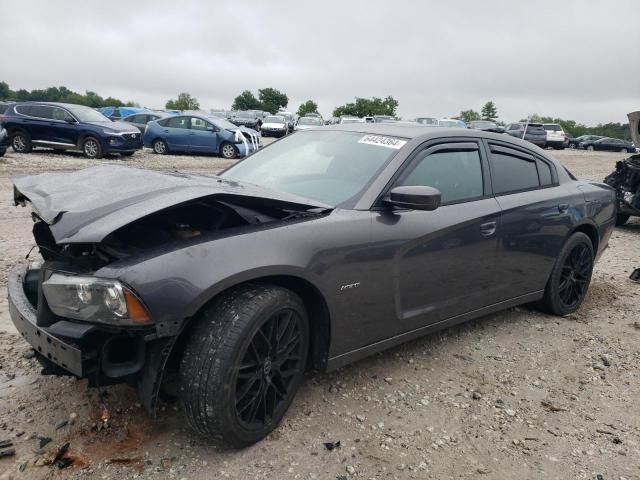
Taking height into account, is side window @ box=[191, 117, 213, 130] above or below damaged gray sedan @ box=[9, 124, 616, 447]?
above

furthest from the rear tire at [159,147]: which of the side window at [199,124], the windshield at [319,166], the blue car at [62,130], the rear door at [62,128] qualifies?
the windshield at [319,166]

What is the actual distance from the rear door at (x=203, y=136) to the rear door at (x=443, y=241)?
14.7 metres

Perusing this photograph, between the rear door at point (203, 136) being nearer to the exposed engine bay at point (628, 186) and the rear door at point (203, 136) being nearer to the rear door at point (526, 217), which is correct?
the exposed engine bay at point (628, 186)

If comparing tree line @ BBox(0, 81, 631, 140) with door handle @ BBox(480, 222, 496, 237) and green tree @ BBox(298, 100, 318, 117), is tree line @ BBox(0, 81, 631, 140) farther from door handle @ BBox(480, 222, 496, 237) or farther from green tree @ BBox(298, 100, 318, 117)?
door handle @ BBox(480, 222, 496, 237)

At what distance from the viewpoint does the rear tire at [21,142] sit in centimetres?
1509

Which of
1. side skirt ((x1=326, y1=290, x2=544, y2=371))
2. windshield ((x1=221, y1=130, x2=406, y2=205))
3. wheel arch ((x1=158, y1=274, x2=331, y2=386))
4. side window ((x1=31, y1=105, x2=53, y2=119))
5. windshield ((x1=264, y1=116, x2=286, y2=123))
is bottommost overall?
side skirt ((x1=326, y1=290, x2=544, y2=371))

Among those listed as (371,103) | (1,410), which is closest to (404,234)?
(1,410)

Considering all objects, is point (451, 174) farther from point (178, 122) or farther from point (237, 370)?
point (178, 122)

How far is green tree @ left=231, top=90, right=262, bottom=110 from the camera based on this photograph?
82.6 m

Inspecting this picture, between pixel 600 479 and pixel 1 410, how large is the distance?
2914 millimetres

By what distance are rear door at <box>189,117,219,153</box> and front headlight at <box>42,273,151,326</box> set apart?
15.8 m

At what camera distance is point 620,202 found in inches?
349

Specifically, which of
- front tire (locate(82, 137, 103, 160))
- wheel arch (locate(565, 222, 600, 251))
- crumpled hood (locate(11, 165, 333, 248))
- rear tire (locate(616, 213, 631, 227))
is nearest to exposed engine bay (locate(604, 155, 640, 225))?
rear tire (locate(616, 213, 631, 227))

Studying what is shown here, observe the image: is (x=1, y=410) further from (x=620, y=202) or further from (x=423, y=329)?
(x=620, y=202)
